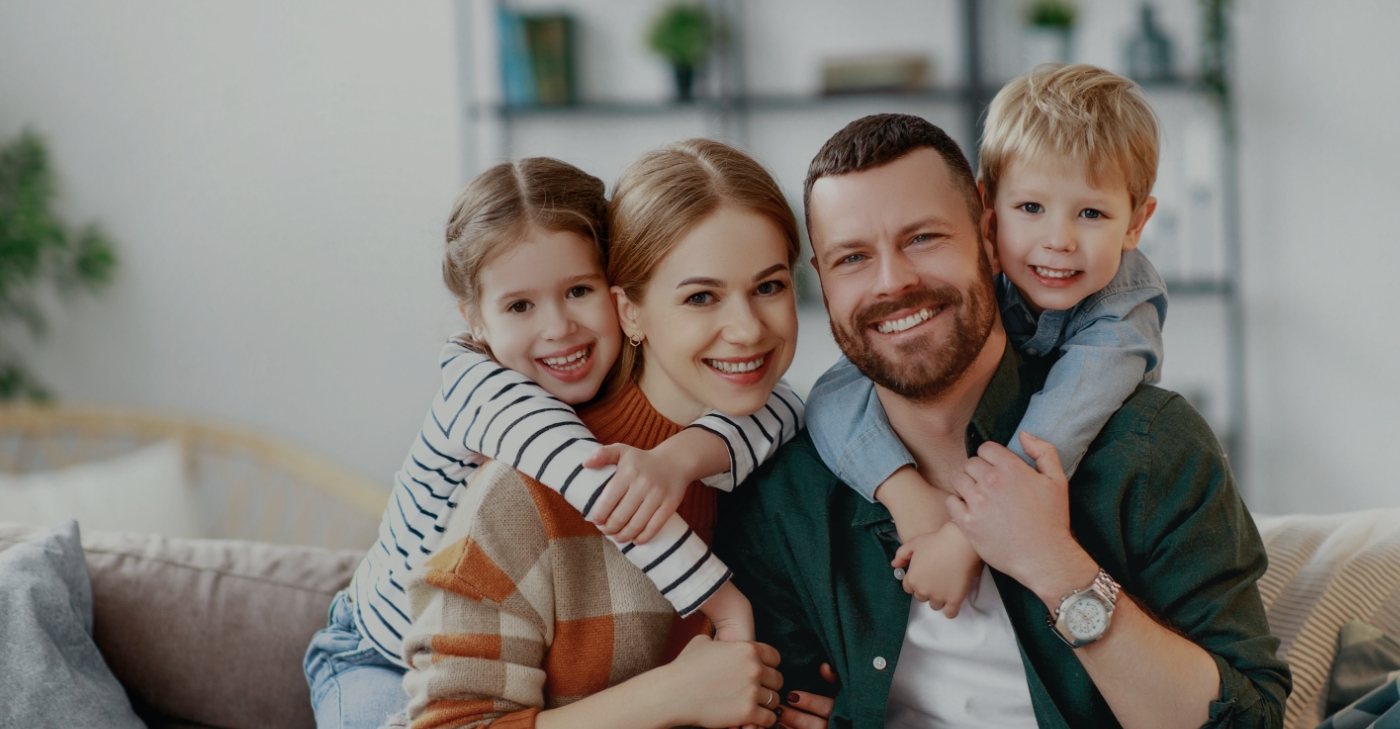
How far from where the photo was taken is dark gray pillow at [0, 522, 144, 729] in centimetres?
168

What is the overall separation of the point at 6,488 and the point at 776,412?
2308 millimetres

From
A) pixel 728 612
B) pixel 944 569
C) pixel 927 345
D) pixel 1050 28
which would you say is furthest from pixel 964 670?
pixel 1050 28

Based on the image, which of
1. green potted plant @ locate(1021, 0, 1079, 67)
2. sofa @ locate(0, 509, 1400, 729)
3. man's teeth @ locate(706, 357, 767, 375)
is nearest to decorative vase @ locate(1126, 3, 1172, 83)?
green potted plant @ locate(1021, 0, 1079, 67)

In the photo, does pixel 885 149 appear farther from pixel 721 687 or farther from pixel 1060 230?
pixel 721 687

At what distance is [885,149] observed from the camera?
1508mm

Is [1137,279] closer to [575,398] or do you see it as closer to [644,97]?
[575,398]

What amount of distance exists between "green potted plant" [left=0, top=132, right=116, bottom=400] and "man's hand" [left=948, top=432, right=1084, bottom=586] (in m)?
3.36

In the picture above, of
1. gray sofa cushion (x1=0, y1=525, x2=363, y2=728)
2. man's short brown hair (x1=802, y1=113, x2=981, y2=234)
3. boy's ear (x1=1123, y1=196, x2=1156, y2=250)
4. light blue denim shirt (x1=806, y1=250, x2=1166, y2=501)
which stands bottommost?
gray sofa cushion (x1=0, y1=525, x2=363, y2=728)

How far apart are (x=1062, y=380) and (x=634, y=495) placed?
0.52 m

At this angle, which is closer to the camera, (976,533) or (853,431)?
(976,533)

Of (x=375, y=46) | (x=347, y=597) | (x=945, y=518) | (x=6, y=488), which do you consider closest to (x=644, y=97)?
(x=375, y=46)

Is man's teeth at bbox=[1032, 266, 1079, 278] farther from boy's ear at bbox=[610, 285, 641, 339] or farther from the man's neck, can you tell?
boy's ear at bbox=[610, 285, 641, 339]

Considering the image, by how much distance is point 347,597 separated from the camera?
1883 millimetres

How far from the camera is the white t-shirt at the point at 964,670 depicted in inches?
59.8
